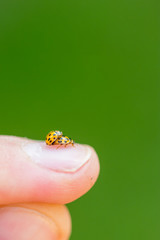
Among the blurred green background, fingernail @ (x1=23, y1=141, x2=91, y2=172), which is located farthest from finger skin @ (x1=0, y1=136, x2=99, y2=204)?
the blurred green background

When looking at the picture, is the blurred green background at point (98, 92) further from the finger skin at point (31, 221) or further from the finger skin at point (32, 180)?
the finger skin at point (32, 180)

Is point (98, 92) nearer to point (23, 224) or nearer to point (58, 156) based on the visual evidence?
point (58, 156)

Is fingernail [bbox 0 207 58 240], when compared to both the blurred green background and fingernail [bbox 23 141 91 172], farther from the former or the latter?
the blurred green background

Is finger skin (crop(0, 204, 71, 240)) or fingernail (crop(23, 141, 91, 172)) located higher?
fingernail (crop(23, 141, 91, 172))

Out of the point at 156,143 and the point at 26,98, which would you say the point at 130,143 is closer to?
the point at 156,143

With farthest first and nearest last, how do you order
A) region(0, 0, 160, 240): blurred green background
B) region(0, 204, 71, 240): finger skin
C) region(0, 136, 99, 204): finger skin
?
region(0, 0, 160, 240): blurred green background
region(0, 204, 71, 240): finger skin
region(0, 136, 99, 204): finger skin

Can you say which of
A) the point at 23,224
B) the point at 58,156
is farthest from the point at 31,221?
the point at 58,156

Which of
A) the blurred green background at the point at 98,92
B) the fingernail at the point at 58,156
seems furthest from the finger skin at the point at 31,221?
the blurred green background at the point at 98,92
